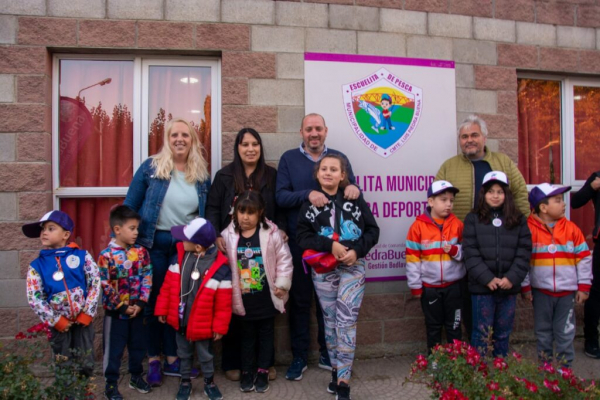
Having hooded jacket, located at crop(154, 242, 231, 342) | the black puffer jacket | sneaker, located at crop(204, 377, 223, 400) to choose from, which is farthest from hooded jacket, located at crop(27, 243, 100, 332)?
the black puffer jacket

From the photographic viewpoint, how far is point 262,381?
3.48 metres

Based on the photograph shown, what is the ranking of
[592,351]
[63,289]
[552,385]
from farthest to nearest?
[592,351]
[63,289]
[552,385]

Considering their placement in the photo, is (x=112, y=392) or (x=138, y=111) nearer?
(x=112, y=392)

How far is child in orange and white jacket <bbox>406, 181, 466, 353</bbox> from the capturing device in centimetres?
361

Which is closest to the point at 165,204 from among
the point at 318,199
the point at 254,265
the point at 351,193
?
the point at 254,265

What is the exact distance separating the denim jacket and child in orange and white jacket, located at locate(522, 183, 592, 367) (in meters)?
2.67

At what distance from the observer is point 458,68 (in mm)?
4445

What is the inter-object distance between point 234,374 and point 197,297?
2.84 ft

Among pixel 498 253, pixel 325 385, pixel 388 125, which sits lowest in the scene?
pixel 325 385

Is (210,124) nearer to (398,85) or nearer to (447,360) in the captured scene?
(398,85)

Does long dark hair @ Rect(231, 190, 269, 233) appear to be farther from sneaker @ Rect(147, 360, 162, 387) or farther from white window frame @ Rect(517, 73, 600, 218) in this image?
white window frame @ Rect(517, 73, 600, 218)

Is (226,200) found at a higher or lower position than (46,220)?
higher

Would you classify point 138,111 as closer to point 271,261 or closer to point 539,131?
point 271,261

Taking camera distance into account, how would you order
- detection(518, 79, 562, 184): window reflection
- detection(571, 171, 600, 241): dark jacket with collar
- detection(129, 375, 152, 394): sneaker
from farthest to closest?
detection(518, 79, 562, 184): window reflection, detection(571, 171, 600, 241): dark jacket with collar, detection(129, 375, 152, 394): sneaker
